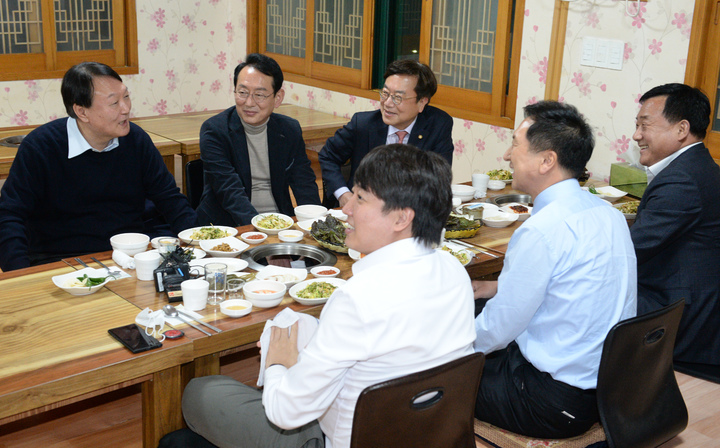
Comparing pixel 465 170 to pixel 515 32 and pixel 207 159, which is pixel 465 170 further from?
pixel 207 159

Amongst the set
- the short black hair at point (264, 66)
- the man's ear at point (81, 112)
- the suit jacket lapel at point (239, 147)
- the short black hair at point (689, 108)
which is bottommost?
the suit jacket lapel at point (239, 147)

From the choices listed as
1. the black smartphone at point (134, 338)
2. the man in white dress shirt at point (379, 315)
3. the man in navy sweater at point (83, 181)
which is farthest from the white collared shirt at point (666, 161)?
the black smartphone at point (134, 338)

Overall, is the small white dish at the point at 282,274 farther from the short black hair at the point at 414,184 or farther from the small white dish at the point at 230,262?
the short black hair at the point at 414,184

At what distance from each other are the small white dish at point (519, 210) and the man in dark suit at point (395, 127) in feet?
1.69

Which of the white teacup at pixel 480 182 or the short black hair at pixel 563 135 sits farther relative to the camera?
the white teacup at pixel 480 182

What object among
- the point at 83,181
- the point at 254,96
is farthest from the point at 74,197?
the point at 254,96

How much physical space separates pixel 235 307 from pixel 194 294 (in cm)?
12

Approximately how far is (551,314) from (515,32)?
288 cm

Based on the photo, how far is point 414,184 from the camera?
1511 mm

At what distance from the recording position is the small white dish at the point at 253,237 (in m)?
2.54

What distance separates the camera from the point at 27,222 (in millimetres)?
2830

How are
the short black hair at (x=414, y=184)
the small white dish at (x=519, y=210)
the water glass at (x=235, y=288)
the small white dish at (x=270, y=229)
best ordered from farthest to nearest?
the small white dish at (x=519, y=210), the small white dish at (x=270, y=229), the water glass at (x=235, y=288), the short black hair at (x=414, y=184)

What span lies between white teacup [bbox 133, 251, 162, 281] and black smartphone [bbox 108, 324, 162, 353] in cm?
33

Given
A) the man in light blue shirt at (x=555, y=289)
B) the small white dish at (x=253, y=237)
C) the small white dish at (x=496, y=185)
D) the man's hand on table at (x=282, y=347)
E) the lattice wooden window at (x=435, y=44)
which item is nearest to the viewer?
the man's hand on table at (x=282, y=347)
